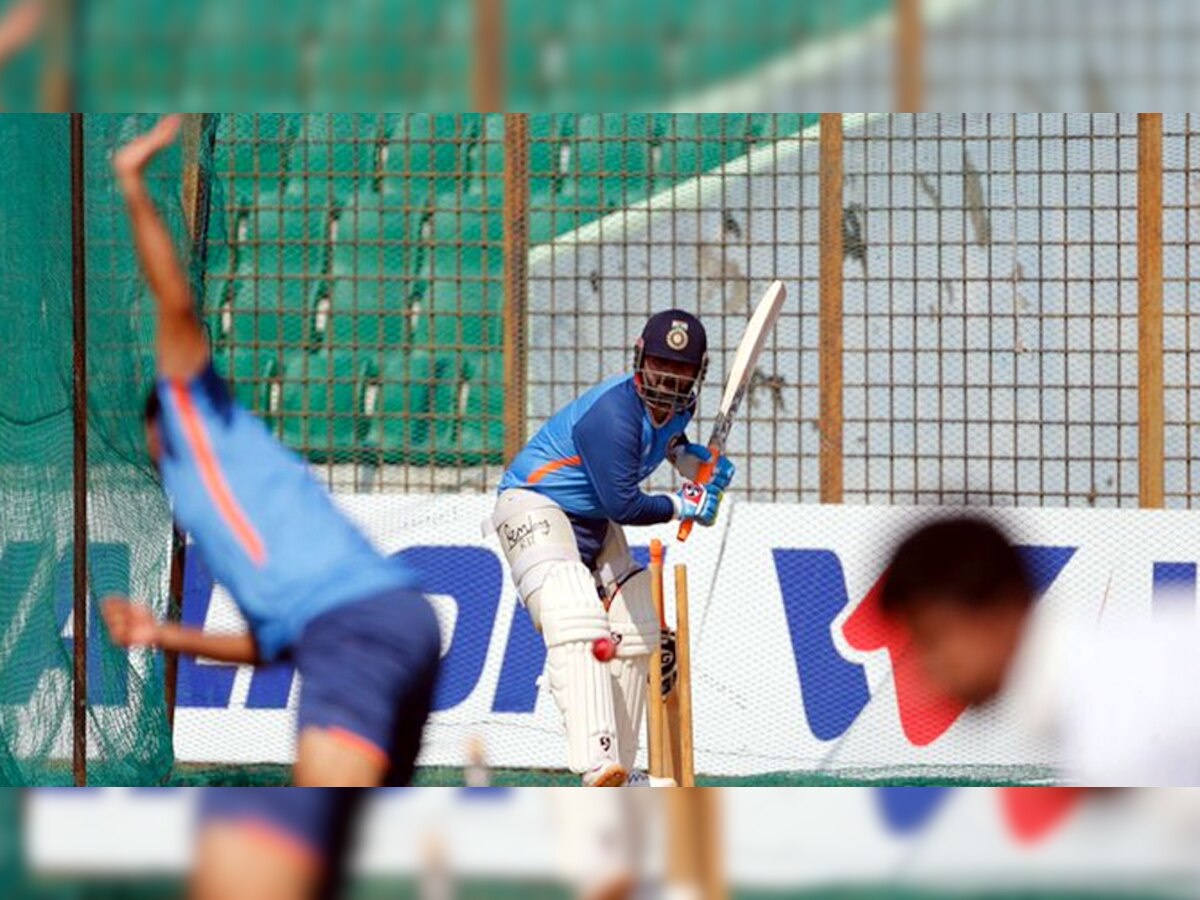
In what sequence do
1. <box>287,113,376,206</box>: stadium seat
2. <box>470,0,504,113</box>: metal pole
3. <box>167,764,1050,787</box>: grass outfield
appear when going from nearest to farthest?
<box>470,0,504,113</box>: metal pole < <box>167,764,1050,787</box>: grass outfield < <box>287,113,376,206</box>: stadium seat

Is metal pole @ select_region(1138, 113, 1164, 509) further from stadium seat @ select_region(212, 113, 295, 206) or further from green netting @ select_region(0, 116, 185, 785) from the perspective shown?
green netting @ select_region(0, 116, 185, 785)

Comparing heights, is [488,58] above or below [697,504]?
above

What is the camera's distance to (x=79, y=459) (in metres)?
5.62

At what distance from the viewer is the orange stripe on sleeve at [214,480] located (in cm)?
338

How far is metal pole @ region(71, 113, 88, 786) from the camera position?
5.57 meters

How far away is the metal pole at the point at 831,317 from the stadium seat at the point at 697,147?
302 mm

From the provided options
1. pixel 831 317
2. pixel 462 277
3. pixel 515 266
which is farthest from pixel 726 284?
pixel 462 277

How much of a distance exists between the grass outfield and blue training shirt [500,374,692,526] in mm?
1885

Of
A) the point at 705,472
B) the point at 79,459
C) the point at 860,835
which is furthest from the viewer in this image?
the point at 705,472

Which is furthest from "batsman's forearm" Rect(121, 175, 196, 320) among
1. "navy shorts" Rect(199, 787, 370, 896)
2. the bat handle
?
the bat handle

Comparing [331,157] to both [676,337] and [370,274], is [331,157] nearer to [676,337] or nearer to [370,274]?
[370,274]

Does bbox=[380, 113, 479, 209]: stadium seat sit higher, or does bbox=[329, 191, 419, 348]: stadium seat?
bbox=[380, 113, 479, 209]: stadium seat

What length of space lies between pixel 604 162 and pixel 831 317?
92cm

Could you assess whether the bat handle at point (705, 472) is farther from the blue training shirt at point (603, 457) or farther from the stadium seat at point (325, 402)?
the stadium seat at point (325, 402)
